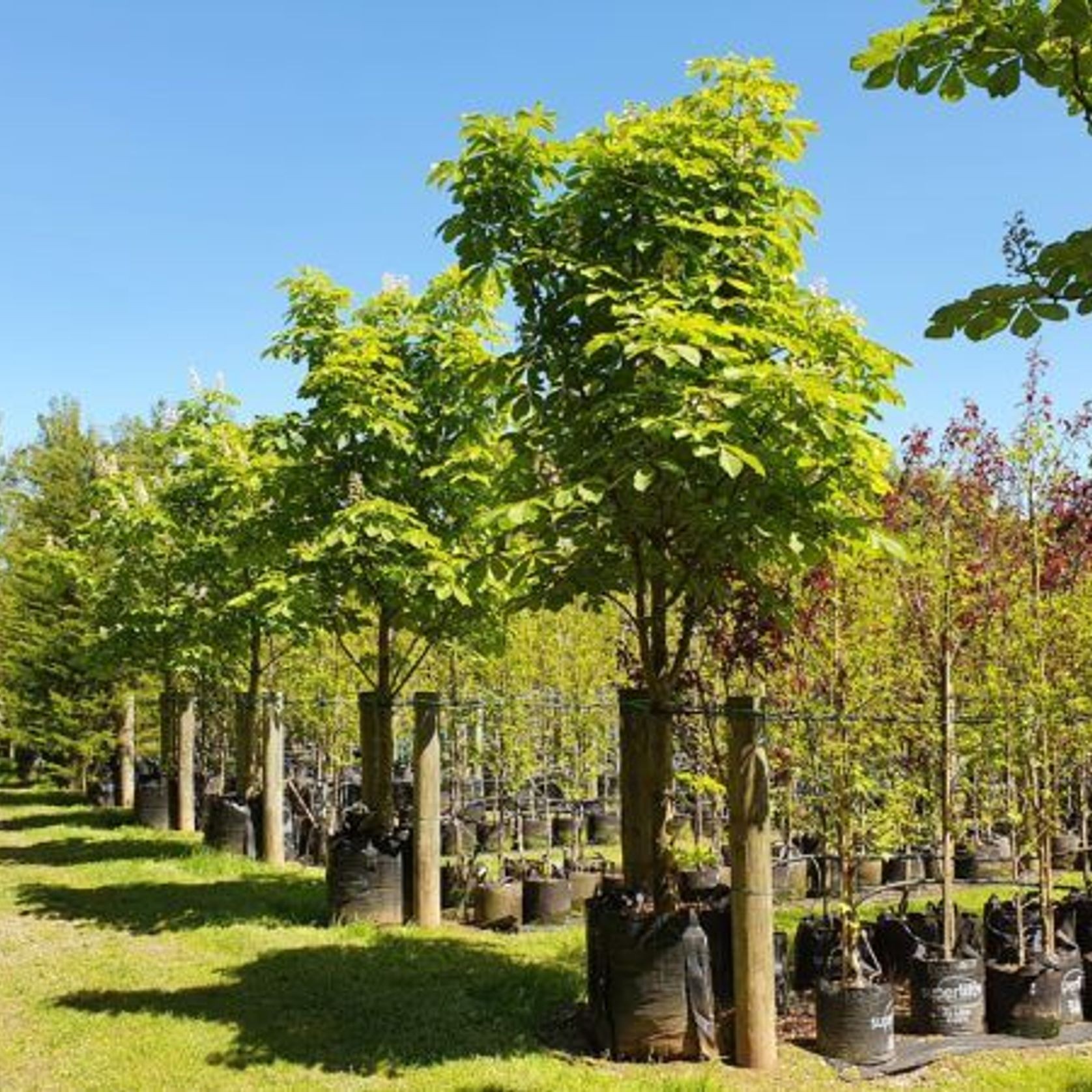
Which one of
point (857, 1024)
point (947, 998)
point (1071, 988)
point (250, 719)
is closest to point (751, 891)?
point (857, 1024)

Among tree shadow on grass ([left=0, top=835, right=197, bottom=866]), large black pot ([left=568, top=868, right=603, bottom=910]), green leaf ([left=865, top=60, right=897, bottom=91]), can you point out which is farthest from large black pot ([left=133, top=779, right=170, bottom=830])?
green leaf ([left=865, top=60, right=897, bottom=91])

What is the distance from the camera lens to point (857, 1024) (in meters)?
6.74

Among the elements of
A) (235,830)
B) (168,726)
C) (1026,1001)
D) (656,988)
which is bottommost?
(1026,1001)

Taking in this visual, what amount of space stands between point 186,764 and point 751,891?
43.0 feet

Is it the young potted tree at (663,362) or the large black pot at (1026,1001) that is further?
the large black pot at (1026,1001)

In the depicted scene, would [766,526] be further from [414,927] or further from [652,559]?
[414,927]

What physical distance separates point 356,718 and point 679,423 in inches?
480

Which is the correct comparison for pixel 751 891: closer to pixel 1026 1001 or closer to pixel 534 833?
pixel 1026 1001

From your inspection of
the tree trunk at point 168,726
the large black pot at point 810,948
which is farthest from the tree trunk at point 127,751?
the large black pot at point 810,948

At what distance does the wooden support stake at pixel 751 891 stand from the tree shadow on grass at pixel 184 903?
5087mm

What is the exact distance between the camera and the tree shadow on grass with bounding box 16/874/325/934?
1051 centimetres

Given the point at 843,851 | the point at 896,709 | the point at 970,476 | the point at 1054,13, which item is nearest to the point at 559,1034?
the point at 843,851

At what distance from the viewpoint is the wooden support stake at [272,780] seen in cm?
1308

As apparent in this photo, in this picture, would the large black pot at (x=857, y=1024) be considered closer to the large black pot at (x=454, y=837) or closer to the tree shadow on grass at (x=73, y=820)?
the large black pot at (x=454, y=837)
